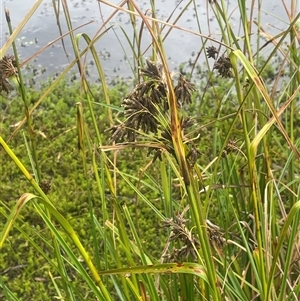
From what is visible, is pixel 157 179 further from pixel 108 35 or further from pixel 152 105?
pixel 108 35

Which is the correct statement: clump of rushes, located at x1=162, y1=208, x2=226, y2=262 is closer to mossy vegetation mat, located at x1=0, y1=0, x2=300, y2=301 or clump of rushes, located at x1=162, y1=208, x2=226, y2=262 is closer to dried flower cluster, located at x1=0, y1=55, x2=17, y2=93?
mossy vegetation mat, located at x1=0, y1=0, x2=300, y2=301

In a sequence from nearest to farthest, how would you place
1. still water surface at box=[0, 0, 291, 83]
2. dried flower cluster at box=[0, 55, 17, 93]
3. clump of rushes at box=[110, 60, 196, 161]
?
clump of rushes at box=[110, 60, 196, 161] → dried flower cluster at box=[0, 55, 17, 93] → still water surface at box=[0, 0, 291, 83]

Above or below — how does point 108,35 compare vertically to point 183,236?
below

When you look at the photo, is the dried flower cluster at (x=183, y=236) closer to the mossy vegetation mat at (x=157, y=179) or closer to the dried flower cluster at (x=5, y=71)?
the mossy vegetation mat at (x=157, y=179)

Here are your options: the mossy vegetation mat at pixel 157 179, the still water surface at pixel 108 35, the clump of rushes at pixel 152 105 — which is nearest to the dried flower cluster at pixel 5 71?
the mossy vegetation mat at pixel 157 179

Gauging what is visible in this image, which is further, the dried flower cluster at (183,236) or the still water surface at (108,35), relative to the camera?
the still water surface at (108,35)

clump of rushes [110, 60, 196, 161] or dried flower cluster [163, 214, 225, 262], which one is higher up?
clump of rushes [110, 60, 196, 161]

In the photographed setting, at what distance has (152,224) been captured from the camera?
182 cm

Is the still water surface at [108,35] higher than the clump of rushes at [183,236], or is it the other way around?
the clump of rushes at [183,236]

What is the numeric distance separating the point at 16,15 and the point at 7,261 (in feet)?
6.07

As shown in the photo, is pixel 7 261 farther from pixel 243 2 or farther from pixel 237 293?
pixel 243 2

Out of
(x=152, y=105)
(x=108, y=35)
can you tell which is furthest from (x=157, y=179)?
(x=108, y=35)

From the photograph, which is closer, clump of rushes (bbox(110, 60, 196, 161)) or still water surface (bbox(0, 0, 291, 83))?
clump of rushes (bbox(110, 60, 196, 161))

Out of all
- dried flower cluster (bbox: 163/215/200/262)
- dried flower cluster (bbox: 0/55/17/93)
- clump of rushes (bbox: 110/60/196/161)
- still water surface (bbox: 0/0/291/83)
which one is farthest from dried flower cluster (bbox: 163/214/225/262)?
still water surface (bbox: 0/0/291/83)
